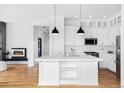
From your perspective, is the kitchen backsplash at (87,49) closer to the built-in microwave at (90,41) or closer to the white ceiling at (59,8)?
the built-in microwave at (90,41)

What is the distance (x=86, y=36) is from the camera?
27.2 feet

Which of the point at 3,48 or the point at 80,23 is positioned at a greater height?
the point at 80,23

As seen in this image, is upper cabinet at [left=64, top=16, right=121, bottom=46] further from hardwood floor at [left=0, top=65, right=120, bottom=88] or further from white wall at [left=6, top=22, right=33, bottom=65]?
white wall at [left=6, top=22, right=33, bottom=65]

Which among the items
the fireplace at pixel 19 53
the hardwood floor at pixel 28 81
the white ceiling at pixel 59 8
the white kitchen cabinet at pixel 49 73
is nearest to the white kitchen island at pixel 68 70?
the white kitchen cabinet at pixel 49 73

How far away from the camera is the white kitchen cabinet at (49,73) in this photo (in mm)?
5031

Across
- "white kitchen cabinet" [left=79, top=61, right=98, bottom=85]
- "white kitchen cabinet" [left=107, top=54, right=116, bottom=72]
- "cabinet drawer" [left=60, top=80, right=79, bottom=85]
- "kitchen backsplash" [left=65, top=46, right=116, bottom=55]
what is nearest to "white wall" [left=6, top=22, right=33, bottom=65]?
"kitchen backsplash" [left=65, top=46, right=116, bottom=55]

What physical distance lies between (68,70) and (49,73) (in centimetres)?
63

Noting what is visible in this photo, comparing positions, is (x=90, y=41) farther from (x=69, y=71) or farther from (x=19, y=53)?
(x=19, y=53)

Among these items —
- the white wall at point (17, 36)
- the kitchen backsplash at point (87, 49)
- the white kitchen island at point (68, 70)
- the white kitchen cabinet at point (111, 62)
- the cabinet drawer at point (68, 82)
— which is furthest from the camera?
the white wall at point (17, 36)

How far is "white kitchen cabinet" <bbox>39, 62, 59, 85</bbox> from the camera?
16.5ft

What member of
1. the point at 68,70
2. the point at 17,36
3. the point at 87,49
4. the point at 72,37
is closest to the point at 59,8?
the point at 72,37

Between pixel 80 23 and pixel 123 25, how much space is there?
660cm
